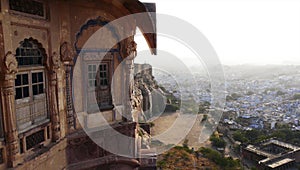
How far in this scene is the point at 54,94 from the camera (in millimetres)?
6773

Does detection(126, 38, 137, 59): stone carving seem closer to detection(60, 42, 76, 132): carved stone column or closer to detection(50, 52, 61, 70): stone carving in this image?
detection(60, 42, 76, 132): carved stone column

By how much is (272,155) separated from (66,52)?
24933mm

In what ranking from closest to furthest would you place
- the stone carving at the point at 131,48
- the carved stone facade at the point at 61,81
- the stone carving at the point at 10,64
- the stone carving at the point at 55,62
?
the stone carving at the point at 10,64 < the carved stone facade at the point at 61,81 < the stone carving at the point at 55,62 < the stone carving at the point at 131,48

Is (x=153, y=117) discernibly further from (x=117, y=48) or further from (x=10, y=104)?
(x=10, y=104)

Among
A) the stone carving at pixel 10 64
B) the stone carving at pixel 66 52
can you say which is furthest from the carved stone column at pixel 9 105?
the stone carving at pixel 66 52

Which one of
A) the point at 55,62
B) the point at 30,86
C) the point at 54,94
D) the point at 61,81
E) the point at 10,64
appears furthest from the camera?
the point at 61,81

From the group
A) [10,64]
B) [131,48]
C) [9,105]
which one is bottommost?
[9,105]

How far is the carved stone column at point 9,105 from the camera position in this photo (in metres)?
5.14

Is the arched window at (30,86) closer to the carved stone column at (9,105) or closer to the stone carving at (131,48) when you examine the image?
the carved stone column at (9,105)

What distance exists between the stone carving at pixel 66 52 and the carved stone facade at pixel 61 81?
1cm

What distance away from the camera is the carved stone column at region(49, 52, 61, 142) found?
260 inches

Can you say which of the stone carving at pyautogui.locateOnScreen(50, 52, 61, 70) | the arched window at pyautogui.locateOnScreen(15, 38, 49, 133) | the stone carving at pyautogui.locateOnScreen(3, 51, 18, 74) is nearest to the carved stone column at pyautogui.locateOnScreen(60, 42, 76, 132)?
the stone carving at pyautogui.locateOnScreen(50, 52, 61, 70)

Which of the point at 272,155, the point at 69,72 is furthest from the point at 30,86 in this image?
the point at 272,155

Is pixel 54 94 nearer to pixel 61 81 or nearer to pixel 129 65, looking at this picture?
pixel 61 81
